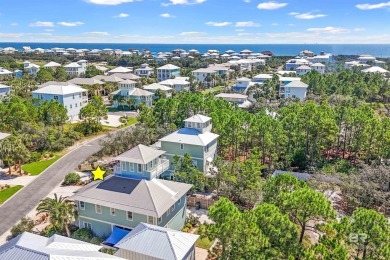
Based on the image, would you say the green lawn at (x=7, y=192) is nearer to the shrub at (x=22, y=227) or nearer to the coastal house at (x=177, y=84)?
the shrub at (x=22, y=227)

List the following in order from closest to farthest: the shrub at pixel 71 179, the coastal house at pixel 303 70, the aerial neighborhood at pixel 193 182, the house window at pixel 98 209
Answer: the aerial neighborhood at pixel 193 182 < the house window at pixel 98 209 < the shrub at pixel 71 179 < the coastal house at pixel 303 70

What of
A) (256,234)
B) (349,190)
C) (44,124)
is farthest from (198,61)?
(256,234)

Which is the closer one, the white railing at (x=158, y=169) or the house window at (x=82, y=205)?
the house window at (x=82, y=205)

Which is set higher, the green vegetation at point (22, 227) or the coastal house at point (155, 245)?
the coastal house at point (155, 245)

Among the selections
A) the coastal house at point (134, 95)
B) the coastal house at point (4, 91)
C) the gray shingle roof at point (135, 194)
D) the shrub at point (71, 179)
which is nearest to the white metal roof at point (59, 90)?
the coastal house at point (4, 91)

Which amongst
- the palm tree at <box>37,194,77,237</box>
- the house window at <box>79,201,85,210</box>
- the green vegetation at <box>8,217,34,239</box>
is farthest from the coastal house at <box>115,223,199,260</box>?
the green vegetation at <box>8,217,34,239</box>

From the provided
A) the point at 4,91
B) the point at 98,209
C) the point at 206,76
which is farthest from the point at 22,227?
the point at 206,76
